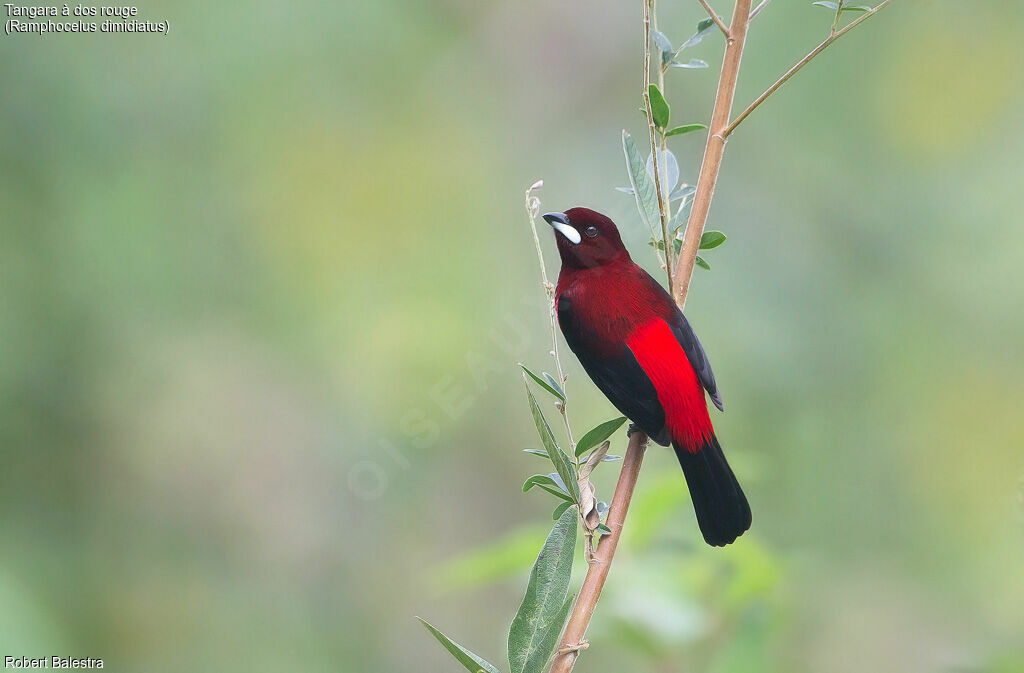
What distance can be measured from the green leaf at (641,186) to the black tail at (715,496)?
0.55 m

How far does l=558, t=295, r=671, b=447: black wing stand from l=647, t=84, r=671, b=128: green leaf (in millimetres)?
623

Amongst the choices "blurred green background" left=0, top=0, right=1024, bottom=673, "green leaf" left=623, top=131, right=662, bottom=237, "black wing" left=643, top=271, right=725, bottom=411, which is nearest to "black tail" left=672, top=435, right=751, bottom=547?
"black wing" left=643, top=271, right=725, bottom=411

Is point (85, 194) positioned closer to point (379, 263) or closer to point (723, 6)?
point (379, 263)

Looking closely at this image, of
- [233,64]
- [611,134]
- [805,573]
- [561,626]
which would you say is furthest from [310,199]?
[561,626]

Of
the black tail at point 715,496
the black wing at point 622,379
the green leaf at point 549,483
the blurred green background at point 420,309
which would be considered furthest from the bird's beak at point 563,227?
the blurred green background at point 420,309

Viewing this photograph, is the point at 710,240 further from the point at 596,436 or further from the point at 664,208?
the point at 596,436

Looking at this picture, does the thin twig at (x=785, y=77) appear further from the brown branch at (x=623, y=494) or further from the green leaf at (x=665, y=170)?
the green leaf at (x=665, y=170)

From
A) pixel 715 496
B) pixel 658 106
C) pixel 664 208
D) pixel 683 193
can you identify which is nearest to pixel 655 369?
pixel 715 496

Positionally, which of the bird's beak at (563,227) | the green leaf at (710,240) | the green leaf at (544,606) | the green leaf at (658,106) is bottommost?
the green leaf at (544,606)

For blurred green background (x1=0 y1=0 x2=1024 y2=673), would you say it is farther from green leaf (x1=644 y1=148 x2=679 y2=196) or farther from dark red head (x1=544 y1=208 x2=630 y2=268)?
green leaf (x1=644 y1=148 x2=679 y2=196)

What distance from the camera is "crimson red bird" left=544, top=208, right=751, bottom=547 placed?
1751 millimetres

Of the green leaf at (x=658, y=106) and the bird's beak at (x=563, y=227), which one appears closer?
the green leaf at (x=658, y=106)

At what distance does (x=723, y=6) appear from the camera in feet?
16.4

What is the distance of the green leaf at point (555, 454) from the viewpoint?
1.16 meters
